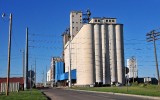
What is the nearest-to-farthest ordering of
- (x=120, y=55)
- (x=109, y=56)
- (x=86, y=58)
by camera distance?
1. (x=86, y=58)
2. (x=120, y=55)
3. (x=109, y=56)

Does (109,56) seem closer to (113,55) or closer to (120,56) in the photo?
(113,55)

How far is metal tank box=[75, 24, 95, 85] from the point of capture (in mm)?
132875

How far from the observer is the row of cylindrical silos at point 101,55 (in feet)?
437

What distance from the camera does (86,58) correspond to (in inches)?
5266

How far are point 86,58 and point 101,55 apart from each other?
6211 millimetres

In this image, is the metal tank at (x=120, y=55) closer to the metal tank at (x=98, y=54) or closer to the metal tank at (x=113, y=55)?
the metal tank at (x=113, y=55)

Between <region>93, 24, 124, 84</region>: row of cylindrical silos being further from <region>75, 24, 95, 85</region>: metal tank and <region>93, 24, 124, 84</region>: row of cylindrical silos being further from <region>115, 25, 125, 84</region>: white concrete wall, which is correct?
<region>75, 24, 95, 85</region>: metal tank

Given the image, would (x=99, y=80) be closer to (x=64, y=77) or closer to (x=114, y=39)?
(x=114, y=39)

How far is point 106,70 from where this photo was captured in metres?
134

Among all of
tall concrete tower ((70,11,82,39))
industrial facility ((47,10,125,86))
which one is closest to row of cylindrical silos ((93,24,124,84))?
industrial facility ((47,10,125,86))

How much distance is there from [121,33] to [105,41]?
7.63 meters

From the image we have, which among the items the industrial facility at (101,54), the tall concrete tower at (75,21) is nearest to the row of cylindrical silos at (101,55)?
the industrial facility at (101,54)

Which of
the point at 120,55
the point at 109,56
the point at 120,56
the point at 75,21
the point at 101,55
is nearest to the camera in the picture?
the point at 120,56

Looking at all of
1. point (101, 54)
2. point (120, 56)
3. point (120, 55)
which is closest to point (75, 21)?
point (101, 54)
